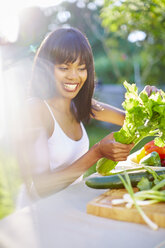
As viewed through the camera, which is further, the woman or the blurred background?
the blurred background

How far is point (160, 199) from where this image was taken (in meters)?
1.45

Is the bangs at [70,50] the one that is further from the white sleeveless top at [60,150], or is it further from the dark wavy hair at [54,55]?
the white sleeveless top at [60,150]

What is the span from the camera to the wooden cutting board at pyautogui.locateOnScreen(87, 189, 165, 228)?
136 centimetres

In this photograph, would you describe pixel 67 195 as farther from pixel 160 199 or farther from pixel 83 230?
pixel 160 199

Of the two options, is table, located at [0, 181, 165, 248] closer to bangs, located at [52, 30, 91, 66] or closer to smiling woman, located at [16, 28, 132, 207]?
smiling woman, located at [16, 28, 132, 207]

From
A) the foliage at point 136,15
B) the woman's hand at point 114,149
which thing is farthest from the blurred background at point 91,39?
the woman's hand at point 114,149

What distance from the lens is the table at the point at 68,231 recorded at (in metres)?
1.25

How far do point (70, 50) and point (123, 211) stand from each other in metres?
1.19

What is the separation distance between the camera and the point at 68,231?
1.36m

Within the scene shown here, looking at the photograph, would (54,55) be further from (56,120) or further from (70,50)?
(56,120)

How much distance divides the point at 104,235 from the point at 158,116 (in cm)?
66

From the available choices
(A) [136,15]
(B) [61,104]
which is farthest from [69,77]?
(A) [136,15]

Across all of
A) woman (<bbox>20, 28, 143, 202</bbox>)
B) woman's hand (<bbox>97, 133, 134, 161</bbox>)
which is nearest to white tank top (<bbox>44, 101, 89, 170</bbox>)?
woman (<bbox>20, 28, 143, 202</bbox>)

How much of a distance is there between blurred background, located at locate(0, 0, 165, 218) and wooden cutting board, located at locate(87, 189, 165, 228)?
0.95m
